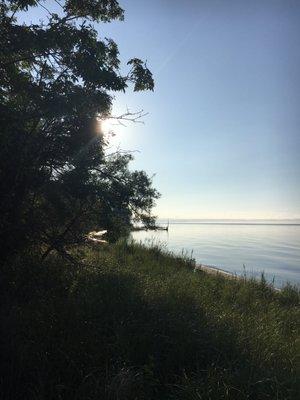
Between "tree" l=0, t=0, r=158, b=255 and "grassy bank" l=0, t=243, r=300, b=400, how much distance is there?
54.2 inches

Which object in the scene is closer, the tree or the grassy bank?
the grassy bank

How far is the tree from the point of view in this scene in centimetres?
786

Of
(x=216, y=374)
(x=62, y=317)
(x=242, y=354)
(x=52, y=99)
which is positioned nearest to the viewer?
(x=216, y=374)

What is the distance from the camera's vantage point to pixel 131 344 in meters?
5.55

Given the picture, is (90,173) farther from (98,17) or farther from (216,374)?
(216,374)

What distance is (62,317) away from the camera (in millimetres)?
6094

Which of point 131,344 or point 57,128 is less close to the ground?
point 57,128

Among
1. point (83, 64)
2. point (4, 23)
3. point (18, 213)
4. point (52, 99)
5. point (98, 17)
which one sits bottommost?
point (18, 213)

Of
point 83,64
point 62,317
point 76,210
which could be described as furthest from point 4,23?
point 62,317

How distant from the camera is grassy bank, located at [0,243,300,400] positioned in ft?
14.9

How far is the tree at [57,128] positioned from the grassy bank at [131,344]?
138 centimetres

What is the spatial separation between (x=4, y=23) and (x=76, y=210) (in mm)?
3956

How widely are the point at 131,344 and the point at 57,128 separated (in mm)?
4561

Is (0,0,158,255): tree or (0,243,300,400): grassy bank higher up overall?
(0,0,158,255): tree
